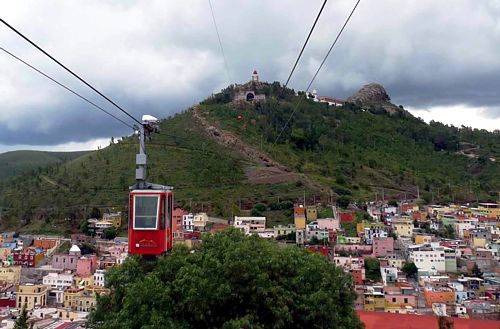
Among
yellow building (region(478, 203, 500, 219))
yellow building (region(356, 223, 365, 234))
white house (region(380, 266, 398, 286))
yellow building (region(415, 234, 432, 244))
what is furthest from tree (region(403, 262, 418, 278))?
yellow building (region(478, 203, 500, 219))

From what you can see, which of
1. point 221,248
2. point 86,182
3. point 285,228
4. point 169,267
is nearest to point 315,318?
Answer: point 221,248

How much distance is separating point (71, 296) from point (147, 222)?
19.9 m

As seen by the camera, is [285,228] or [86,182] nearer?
[285,228]

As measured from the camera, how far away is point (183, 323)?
7406 mm

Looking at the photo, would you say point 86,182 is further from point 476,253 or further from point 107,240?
point 476,253

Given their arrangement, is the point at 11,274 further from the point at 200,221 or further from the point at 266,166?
the point at 266,166

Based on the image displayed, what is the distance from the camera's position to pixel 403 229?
3350 cm

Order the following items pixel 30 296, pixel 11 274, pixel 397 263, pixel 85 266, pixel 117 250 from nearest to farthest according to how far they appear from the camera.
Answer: pixel 30 296
pixel 397 263
pixel 85 266
pixel 11 274
pixel 117 250

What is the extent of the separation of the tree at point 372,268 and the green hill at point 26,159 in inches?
2947

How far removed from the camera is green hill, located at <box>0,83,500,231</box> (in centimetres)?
4069

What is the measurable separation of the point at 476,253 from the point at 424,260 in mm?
4086

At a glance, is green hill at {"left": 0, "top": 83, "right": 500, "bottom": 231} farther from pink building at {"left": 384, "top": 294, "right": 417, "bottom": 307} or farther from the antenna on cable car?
the antenna on cable car

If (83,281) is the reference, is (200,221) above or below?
A: above

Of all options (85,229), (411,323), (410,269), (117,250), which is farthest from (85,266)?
(411,323)
